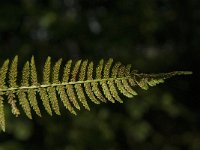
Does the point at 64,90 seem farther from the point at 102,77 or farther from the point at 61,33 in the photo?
the point at 61,33

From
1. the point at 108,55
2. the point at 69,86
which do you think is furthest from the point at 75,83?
the point at 108,55

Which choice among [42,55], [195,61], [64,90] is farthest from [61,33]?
[64,90]

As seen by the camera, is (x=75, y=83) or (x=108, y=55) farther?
(x=108, y=55)

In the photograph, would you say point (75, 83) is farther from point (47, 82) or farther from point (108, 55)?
point (108, 55)

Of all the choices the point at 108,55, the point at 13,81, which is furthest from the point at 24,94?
the point at 108,55

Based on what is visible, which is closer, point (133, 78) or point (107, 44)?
point (133, 78)

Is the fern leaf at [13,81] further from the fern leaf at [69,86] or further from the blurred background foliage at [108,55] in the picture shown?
the blurred background foliage at [108,55]

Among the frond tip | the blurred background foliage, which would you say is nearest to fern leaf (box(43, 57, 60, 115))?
the frond tip

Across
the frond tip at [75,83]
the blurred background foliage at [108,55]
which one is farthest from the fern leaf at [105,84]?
the blurred background foliage at [108,55]

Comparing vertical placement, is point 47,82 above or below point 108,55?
above
